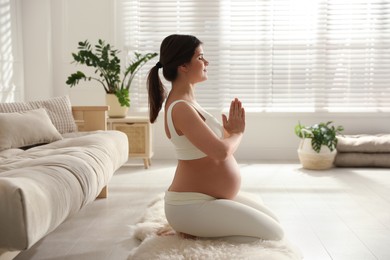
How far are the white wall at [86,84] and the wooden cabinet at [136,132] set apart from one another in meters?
0.81

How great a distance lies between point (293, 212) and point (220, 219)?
124 cm


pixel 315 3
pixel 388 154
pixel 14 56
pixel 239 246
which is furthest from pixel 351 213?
pixel 14 56

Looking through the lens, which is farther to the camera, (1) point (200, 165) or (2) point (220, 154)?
(1) point (200, 165)

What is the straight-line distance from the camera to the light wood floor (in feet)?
8.53

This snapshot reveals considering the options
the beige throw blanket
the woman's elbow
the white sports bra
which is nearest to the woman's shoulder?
the white sports bra

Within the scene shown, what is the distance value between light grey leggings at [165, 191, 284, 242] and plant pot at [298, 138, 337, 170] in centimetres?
285

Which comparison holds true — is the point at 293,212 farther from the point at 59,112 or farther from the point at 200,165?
the point at 59,112

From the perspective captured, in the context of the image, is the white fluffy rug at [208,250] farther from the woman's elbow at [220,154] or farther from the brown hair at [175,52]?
the brown hair at [175,52]

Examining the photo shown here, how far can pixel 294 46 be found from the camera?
5.93 meters

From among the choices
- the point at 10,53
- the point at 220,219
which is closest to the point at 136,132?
the point at 10,53

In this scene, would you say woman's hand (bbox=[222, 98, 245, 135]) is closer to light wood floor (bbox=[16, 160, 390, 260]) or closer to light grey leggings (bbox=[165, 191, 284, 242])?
light grey leggings (bbox=[165, 191, 284, 242])

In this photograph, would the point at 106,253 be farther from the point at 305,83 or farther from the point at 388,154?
the point at 305,83

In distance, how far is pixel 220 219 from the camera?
90.4 inches

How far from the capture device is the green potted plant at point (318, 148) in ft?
16.8
